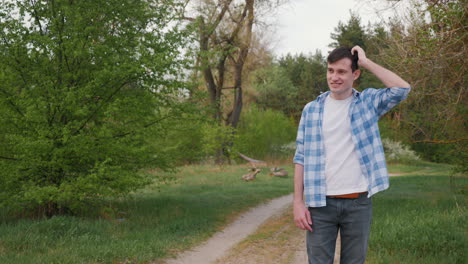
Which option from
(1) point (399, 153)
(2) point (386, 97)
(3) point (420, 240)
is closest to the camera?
(2) point (386, 97)

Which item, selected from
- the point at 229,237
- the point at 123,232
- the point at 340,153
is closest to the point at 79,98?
the point at 123,232

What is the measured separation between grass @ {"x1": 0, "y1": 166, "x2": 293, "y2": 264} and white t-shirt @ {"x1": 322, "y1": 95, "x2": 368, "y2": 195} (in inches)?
150

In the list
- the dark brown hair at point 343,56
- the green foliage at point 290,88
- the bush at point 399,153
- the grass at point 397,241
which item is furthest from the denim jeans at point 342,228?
the green foliage at point 290,88

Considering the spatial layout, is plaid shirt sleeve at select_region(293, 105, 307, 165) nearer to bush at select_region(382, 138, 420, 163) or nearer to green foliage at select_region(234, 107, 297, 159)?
green foliage at select_region(234, 107, 297, 159)

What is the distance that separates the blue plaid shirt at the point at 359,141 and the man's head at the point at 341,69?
0.54 feet

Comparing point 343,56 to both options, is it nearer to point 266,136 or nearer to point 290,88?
point 266,136

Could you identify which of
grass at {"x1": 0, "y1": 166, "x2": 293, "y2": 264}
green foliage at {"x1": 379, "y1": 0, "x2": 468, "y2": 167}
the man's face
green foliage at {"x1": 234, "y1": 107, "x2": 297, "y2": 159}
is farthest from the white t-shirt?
green foliage at {"x1": 234, "y1": 107, "x2": 297, "y2": 159}

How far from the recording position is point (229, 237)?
7.95m

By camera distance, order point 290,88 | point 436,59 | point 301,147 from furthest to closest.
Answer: point 290,88, point 436,59, point 301,147

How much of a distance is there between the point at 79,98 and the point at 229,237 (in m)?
3.77

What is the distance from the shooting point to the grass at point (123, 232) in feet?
19.1

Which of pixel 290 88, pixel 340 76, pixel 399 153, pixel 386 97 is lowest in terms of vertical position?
pixel 399 153

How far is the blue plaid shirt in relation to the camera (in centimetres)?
297

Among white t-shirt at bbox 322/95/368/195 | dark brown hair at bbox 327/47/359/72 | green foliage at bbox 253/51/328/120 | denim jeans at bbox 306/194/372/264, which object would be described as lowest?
denim jeans at bbox 306/194/372/264
